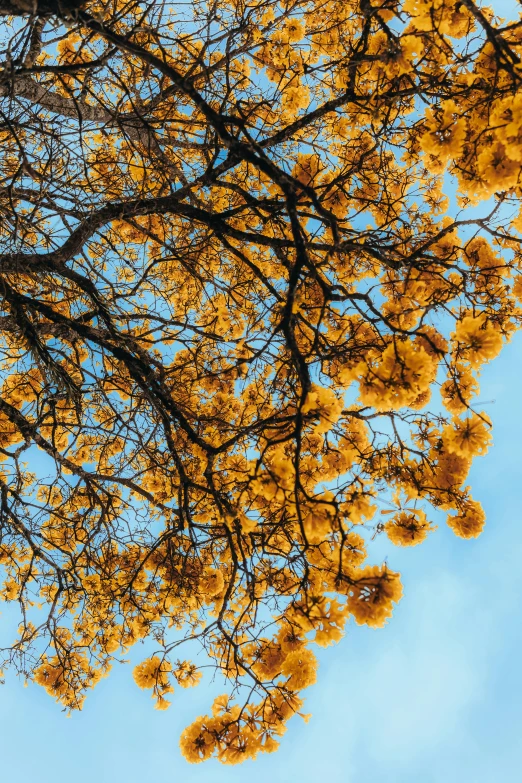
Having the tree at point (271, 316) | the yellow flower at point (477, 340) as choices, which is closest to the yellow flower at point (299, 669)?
the tree at point (271, 316)

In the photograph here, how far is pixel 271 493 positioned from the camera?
1.88 meters

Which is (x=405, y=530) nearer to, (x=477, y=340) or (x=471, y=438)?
(x=471, y=438)

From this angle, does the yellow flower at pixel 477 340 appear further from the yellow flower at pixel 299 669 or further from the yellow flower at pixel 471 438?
the yellow flower at pixel 299 669

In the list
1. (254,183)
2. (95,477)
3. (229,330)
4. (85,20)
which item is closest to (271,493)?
(85,20)

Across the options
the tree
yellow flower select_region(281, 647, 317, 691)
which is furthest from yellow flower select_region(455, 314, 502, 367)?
yellow flower select_region(281, 647, 317, 691)

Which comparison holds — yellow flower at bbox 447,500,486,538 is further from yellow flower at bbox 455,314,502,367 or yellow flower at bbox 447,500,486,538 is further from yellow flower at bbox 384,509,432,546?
yellow flower at bbox 455,314,502,367

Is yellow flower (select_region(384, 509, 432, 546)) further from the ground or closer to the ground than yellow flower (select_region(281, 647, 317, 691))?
further from the ground

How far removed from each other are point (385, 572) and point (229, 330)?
14.2ft

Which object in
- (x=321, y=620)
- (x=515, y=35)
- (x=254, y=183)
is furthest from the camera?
(x=254, y=183)

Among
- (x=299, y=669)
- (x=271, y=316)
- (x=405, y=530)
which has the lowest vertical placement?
(x=299, y=669)

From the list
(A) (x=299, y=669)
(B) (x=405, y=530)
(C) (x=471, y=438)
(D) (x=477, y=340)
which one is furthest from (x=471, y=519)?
(D) (x=477, y=340)

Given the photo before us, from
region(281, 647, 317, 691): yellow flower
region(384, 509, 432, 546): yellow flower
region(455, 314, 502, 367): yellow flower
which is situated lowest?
→ region(281, 647, 317, 691): yellow flower

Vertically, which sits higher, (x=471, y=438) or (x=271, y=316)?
(x=271, y=316)

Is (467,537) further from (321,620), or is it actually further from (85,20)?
(85,20)
